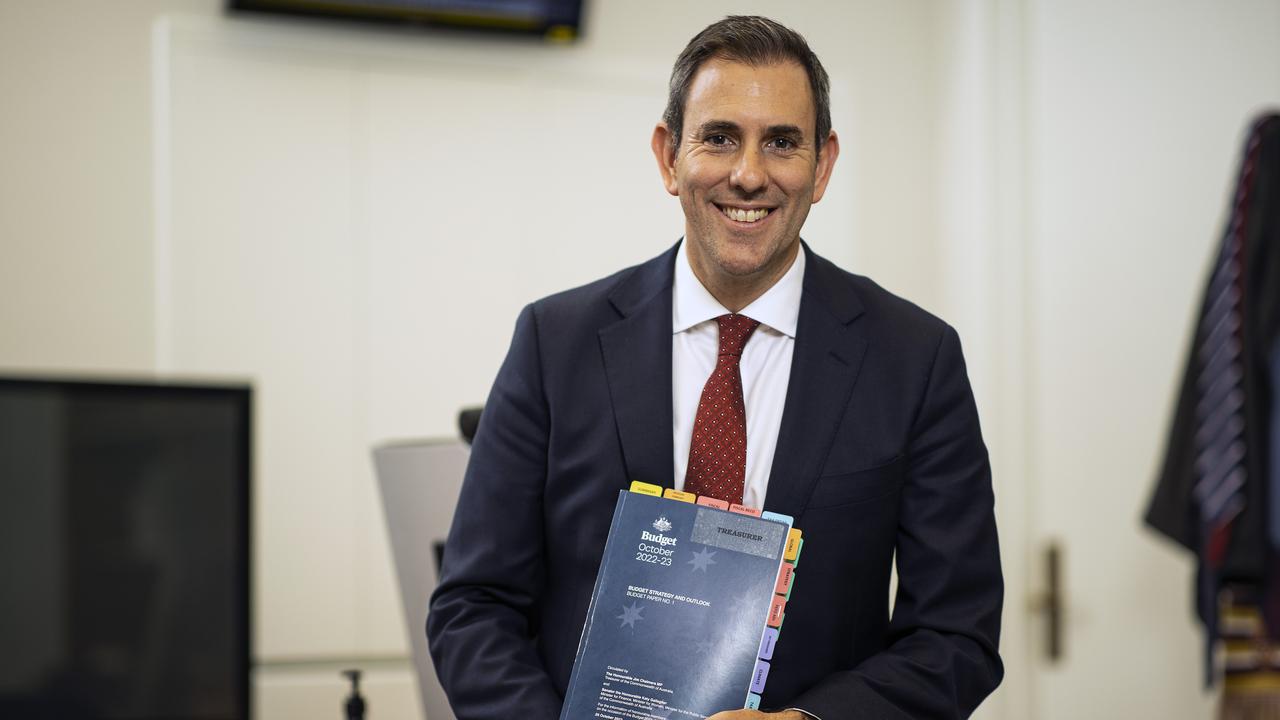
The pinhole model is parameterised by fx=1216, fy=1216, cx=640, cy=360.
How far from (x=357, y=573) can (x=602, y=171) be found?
1.16 meters

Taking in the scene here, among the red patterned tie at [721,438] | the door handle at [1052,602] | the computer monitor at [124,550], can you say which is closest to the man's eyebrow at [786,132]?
the red patterned tie at [721,438]

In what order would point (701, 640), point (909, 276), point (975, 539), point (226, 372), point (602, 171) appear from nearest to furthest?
point (701, 640) < point (975, 539) < point (226, 372) < point (602, 171) < point (909, 276)

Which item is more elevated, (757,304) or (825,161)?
(825,161)

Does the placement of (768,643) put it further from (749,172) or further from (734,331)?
(749,172)

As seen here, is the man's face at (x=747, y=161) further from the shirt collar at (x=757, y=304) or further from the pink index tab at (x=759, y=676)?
the pink index tab at (x=759, y=676)

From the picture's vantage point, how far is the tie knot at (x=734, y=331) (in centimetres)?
140

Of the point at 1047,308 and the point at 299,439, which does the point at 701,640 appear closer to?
the point at 299,439

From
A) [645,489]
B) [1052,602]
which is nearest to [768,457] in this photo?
[645,489]

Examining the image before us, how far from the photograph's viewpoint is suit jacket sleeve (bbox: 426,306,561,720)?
1313 millimetres

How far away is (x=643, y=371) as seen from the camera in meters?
1.39

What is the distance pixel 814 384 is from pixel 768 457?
0.32 feet

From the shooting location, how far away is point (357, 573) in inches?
116

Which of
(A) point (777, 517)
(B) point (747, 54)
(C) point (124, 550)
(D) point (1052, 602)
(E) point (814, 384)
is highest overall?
(B) point (747, 54)

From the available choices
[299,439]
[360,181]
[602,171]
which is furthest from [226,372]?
[602,171]
